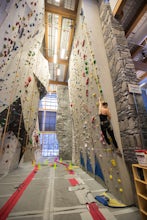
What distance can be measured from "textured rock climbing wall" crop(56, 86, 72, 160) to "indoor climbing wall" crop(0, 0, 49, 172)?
322 cm

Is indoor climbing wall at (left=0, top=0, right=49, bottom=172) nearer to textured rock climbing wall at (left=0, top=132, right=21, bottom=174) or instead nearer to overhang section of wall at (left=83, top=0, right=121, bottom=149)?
textured rock climbing wall at (left=0, top=132, right=21, bottom=174)

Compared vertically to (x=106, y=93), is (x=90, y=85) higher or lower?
higher

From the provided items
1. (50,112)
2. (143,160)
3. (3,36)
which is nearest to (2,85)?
(3,36)

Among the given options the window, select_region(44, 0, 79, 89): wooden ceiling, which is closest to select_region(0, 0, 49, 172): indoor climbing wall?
select_region(44, 0, 79, 89): wooden ceiling

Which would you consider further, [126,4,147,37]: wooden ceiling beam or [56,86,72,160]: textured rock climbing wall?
[56,86,72,160]: textured rock climbing wall

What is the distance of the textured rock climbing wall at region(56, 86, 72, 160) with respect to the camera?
7129 millimetres

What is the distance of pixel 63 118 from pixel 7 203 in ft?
20.1

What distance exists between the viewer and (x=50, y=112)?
1209 cm

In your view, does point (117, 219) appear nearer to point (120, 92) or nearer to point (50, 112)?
point (120, 92)

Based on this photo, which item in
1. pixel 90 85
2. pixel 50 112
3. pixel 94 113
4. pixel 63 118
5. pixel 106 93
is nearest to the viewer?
pixel 106 93

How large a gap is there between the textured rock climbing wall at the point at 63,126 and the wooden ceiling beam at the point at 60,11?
14.9 feet

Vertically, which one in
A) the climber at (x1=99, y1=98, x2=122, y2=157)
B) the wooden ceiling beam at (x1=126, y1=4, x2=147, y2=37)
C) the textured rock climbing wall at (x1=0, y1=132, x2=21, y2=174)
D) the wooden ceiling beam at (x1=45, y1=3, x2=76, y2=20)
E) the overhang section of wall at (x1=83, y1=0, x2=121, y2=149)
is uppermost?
the wooden ceiling beam at (x1=45, y1=3, x2=76, y2=20)

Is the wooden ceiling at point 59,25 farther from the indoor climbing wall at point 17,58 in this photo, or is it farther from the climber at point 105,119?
the climber at point 105,119

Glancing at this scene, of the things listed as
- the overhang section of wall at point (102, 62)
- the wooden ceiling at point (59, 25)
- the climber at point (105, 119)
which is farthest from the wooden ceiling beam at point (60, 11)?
the climber at point (105, 119)
